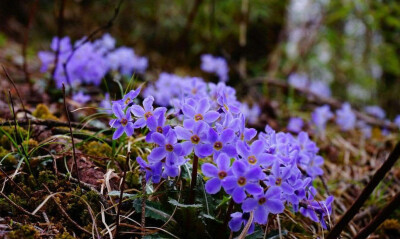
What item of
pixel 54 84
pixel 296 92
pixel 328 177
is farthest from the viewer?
pixel 296 92

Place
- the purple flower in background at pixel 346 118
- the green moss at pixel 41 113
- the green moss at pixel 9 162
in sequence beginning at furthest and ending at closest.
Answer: the purple flower in background at pixel 346 118, the green moss at pixel 41 113, the green moss at pixel 9 162

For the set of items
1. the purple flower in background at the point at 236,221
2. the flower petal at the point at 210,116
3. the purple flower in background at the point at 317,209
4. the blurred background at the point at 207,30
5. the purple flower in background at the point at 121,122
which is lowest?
the purple flower in background at the point at 236,221

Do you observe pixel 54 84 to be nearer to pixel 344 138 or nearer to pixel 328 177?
pixel 328 177

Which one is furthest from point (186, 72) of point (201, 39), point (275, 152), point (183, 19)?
point (275, 152)

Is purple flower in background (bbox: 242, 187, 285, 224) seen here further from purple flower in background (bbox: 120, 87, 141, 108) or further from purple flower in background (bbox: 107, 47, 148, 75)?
purple flower in background (bbox: 107, 47, 148, 75)

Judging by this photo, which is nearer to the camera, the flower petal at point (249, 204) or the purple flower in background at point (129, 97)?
the flower petal at point (249, 204)

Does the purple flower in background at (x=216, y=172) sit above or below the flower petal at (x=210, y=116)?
below

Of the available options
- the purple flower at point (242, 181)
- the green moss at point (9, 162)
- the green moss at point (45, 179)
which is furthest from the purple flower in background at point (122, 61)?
the purple flower at point (242, 181)

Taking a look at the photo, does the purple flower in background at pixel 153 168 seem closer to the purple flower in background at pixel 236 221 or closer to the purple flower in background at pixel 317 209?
the purple flower in background at pixel 236 221
